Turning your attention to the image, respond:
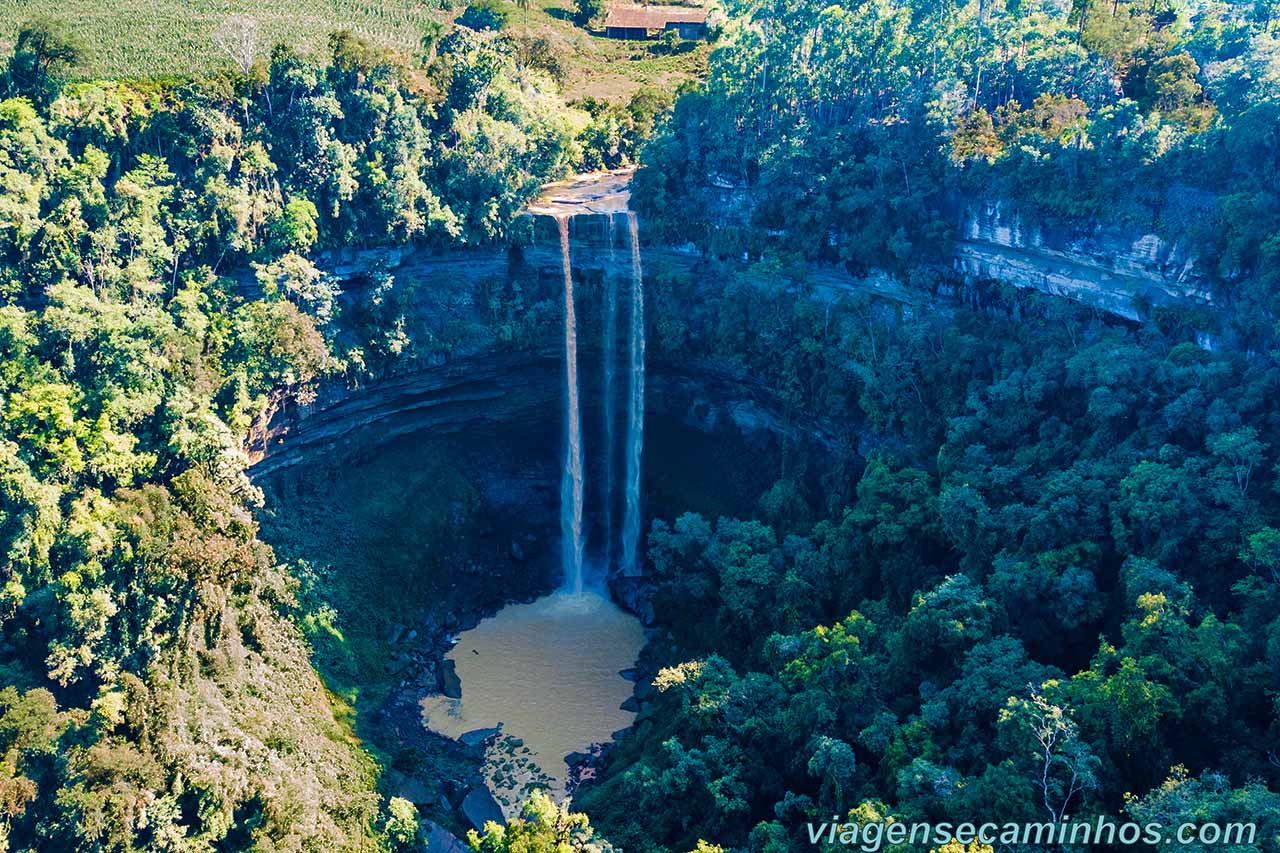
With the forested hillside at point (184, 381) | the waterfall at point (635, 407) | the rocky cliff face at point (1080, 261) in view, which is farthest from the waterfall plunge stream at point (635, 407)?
the rocky cliff face at point (1080, 261)

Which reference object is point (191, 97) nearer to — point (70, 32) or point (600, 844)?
point (70, 32)

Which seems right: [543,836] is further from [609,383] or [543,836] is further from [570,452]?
[609,383]

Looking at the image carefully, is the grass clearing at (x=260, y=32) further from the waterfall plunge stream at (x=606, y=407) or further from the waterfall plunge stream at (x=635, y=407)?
the waterfall plunge stream at (x=635, y=407)

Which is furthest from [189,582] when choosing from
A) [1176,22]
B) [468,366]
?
[1176,22]

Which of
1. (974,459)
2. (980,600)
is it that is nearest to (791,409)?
(974,459)

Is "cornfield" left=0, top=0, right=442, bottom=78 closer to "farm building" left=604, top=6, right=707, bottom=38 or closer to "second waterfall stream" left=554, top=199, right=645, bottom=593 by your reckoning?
"farm building" left=604, top=6, right=707, bottom=38

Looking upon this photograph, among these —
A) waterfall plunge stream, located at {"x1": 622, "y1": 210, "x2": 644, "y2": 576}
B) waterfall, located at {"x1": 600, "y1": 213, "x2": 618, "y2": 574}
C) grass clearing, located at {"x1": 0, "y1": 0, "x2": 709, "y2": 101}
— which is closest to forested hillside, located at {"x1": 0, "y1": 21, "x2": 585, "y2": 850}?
grass clearing, located at {"x1": 0, "y1": 0, "x2": 709, "y2": 101}
